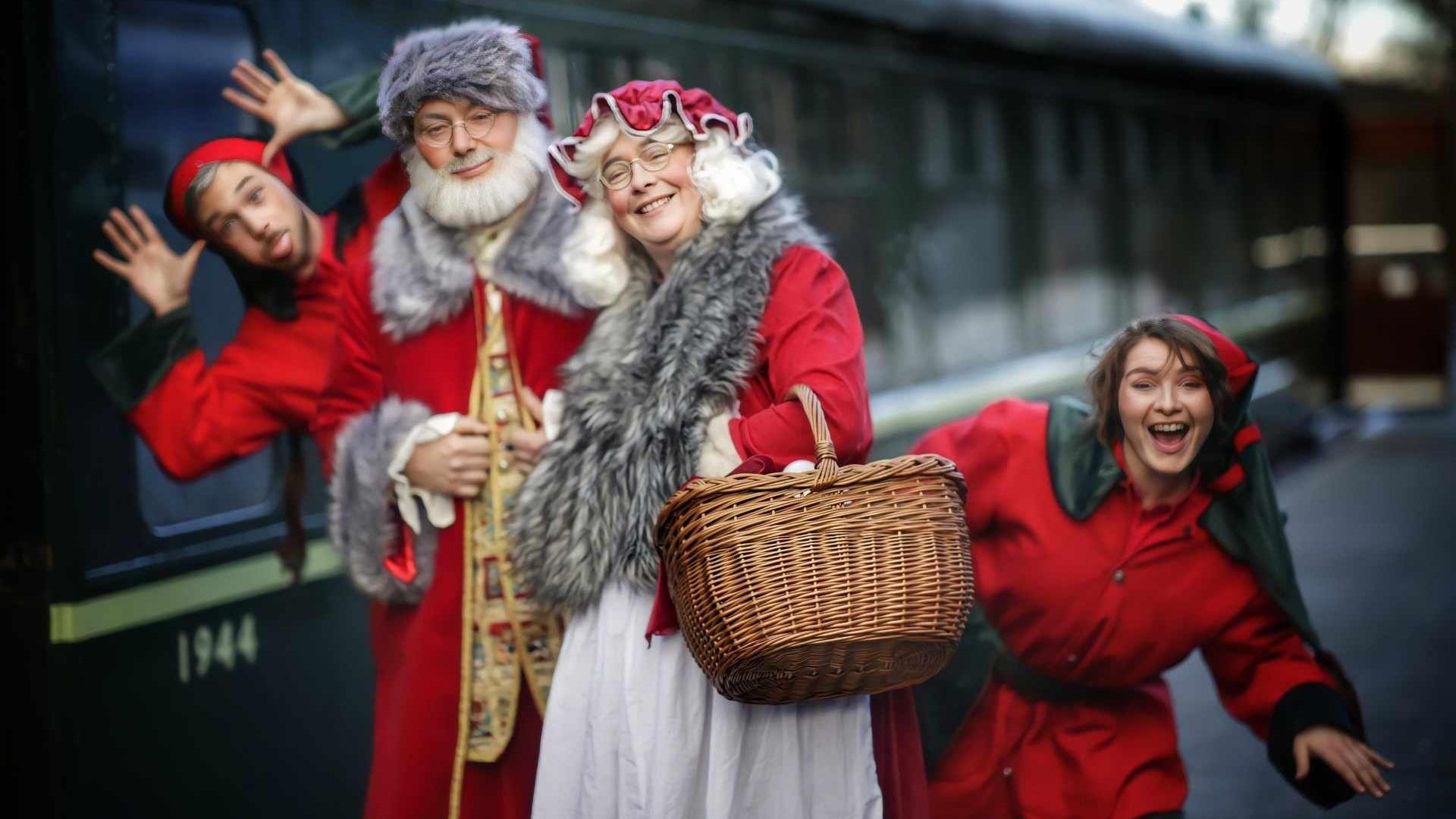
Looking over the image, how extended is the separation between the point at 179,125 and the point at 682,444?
1558 mm

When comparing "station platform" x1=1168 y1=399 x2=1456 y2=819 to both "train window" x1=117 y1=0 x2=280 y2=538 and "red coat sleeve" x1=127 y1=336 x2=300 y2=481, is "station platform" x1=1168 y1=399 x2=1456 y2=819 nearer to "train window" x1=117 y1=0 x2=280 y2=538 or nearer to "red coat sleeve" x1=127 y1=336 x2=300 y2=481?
"red coat sleeve" x1=127 y1=336 x2=300 y2=481

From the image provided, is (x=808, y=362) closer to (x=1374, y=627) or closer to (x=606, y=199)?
(x=606, y=199)

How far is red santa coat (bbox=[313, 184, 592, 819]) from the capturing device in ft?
10.9

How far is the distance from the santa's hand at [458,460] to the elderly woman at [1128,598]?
33.3 inches

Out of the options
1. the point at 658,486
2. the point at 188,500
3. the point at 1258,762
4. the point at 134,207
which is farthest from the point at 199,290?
the point at 1258,762

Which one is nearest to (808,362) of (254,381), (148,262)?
(254,381)

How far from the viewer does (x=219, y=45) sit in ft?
13.0

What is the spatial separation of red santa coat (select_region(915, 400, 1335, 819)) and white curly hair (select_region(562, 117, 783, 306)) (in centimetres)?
70

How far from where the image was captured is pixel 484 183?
3199 millimetres

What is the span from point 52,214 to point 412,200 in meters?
0.74

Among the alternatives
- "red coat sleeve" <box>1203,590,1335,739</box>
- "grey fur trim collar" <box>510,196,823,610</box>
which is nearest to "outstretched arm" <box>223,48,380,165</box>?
"grey fur trim collar" <box>510,196,823,610</box>

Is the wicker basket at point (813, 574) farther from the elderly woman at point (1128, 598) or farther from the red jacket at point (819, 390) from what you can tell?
the elderly woman at point (1128, 598)

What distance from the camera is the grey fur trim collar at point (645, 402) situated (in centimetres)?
295

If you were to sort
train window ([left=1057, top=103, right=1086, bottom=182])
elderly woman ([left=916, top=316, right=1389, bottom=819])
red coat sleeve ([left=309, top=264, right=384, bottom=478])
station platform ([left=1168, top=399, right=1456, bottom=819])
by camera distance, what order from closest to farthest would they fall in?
elderly woman ([left=916, top=316, right=1389, bottom=819]), red coat sleeve ([left=309, top=264, right=384, bottom=478]), station platform ([left=1168, top=399, right=1456, bottom=819]), train window ([left=1057, top=103, right=1086, bottom=182])
